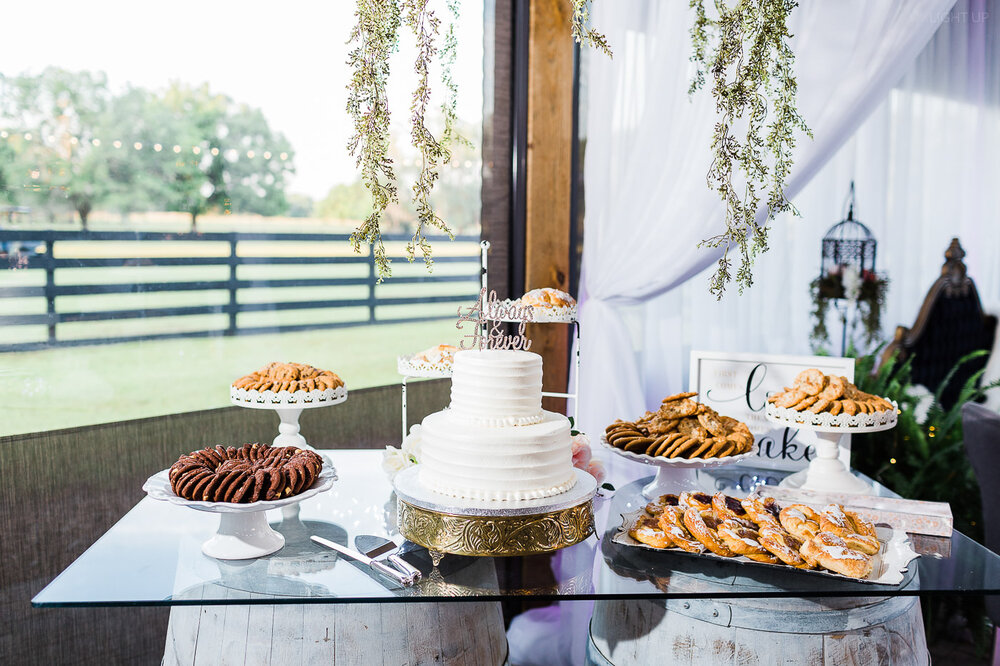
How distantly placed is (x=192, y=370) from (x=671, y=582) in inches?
65.6

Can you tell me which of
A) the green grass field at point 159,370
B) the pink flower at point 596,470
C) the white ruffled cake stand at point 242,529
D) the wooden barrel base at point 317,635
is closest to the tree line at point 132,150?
the green grass field at point 159,370

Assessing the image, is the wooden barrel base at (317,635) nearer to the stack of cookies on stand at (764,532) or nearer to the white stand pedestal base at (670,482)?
the stack of cookies on stand at (764,532)

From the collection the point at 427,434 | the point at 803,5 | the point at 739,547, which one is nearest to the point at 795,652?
the point at 739,547

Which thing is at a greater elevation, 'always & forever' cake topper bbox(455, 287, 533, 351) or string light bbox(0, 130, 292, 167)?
string light bbox(0, 130, 292, 167)

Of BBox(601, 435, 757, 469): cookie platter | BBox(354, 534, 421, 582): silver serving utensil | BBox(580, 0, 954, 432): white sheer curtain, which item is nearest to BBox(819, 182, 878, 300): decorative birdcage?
BBox(580, 0, 954, 432): white sheer curtain

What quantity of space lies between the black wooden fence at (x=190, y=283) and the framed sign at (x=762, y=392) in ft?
4.01

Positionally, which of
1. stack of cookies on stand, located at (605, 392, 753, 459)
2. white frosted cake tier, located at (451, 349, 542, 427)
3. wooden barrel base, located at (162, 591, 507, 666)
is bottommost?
wooden barrel base, located at (162, 591, 507, 666)

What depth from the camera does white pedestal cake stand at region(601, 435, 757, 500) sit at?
170 cm

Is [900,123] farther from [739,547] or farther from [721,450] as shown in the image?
[739,547]

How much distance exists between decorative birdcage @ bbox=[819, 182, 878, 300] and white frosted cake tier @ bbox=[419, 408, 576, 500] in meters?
2.64

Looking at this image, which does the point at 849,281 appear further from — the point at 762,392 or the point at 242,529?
the point at 242,529

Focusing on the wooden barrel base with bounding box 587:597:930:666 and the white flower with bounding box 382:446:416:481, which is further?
the white flower with bounding box 382:446:416:481

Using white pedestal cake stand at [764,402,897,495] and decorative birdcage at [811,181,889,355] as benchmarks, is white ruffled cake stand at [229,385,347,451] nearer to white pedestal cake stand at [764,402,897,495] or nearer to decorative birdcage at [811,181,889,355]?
white pedestal cake stand at [764,402,897,495]

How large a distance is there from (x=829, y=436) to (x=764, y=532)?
556 mm
